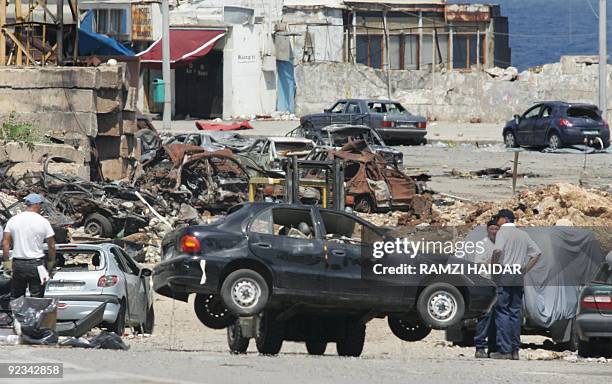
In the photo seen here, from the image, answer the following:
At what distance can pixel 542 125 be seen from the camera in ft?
141

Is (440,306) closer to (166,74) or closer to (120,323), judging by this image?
(120,323)

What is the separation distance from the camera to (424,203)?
1161 inches

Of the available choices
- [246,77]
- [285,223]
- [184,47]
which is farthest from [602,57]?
[285,223]

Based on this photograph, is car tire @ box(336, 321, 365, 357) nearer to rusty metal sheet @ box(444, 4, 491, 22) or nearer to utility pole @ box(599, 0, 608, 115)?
utility pole @ box(599, 0, 608, 115)

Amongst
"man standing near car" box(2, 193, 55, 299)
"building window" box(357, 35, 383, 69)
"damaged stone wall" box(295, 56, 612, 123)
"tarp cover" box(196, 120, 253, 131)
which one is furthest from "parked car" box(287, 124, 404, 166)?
"building window" box(357, 35, 383, 69)

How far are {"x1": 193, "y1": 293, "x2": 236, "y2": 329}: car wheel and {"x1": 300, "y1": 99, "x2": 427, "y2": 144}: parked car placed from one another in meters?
28.1

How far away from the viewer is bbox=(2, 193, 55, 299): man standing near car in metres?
15.5

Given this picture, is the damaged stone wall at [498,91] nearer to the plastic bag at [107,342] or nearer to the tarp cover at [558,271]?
the tarp cover at [558,271]

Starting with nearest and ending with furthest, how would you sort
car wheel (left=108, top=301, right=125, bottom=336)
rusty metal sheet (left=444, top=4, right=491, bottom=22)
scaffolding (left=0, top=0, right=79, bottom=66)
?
car wheel (left=108, top=301, right=125, bottom=336) < scaffolding (left=0, top=0, right=79, bottom=66) < rusty metal sheet (left=444, top=4, right=491, bottom=22)

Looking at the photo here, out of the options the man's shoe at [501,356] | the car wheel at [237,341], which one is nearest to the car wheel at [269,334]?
the car wheel at [237,341]

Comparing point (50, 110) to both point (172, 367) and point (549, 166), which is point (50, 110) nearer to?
point (549, 166)

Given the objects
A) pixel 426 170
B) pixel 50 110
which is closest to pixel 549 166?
pixel 426 170

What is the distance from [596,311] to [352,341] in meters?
2.61

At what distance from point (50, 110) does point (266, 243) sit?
18.2 metres
